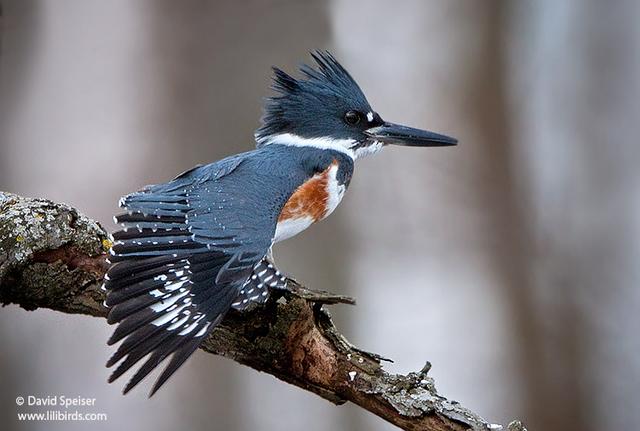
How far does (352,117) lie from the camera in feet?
7.74

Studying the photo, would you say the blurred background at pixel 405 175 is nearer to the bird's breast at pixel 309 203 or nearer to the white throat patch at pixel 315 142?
the white throat patch at pixel 315 142

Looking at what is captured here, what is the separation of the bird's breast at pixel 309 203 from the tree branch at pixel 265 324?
0.31 meters

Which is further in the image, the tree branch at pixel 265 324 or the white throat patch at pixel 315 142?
the white throat patch at pixel 315 142

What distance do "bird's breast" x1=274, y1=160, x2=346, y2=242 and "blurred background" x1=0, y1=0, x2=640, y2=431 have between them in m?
0.64

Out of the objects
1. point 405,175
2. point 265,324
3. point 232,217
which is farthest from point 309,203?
point 405,175

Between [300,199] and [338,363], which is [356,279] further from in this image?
[338,363]

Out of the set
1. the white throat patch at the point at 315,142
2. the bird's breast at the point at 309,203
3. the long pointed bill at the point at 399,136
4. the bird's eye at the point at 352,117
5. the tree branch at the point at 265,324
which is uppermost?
the long pointed bill at the point at 399,136

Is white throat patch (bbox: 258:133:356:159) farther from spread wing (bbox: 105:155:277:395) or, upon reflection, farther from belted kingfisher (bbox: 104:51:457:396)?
spread wing (bbox: 105:155:277:395)

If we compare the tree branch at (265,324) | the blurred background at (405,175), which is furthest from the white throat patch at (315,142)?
the tree branch at (265,324)

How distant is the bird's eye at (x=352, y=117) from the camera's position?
2.36 m

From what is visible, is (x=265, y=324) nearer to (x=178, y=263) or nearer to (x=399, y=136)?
(x=178, y=263)

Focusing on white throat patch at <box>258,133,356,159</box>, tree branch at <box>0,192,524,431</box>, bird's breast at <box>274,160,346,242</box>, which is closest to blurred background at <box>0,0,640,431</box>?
white throat patch at <box>258,133,356,159</box>

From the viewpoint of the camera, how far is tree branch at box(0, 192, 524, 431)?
1697 mm

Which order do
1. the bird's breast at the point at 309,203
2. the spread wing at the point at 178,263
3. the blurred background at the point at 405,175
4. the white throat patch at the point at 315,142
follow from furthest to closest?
the blurred background at the point at 405,175, the white throat patch at the point at 315,142, the bird's breast at the point at 309,203, the spread wing at the point at 178,263
